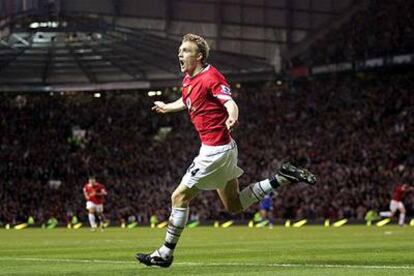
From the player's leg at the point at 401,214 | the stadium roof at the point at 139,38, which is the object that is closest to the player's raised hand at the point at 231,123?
the player's leg at the point at 401,214

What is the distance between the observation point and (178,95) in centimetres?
6025

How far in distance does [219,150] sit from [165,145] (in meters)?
45.7

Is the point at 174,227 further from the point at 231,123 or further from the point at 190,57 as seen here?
the point at 190,57

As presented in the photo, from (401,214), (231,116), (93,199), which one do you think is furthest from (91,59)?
(231,116)

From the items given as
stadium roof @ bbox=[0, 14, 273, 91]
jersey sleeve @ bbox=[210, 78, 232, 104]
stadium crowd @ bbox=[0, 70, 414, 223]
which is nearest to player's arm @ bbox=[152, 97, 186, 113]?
jersey sleeve @ bbox=[210, 78, 232, 104]

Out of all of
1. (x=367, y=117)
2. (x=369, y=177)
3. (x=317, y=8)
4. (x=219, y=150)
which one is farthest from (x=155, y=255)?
(x=317, y=8)

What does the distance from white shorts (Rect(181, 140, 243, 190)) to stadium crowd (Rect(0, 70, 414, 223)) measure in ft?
103

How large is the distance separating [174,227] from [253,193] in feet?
4.84

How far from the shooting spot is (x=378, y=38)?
168 feet

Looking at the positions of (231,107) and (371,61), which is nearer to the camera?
(231,107)

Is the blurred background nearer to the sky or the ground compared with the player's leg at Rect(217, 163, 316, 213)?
nearer to the ground

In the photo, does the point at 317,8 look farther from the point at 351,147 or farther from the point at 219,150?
the point at 219,150

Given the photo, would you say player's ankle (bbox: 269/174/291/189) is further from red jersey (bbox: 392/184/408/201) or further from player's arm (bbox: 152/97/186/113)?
red jersey (bbox: 392/184/408/201)

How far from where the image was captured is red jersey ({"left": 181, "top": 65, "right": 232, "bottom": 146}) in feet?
38.9
